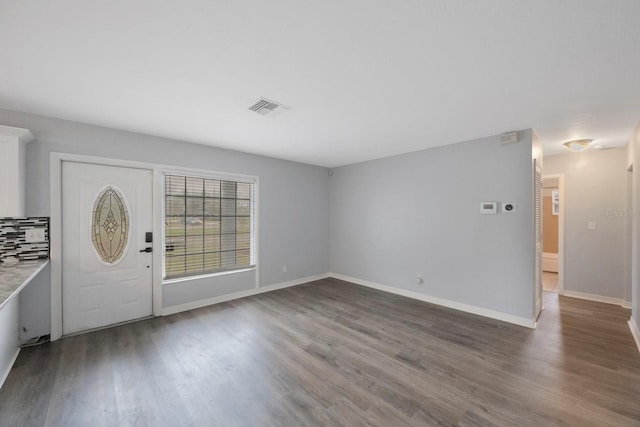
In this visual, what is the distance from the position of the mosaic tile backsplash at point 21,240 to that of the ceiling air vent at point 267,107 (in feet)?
9.00

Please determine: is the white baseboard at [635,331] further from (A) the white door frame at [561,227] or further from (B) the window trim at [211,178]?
(B) the window trim at [211,178]

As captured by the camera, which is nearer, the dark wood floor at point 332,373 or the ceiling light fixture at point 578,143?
the dark wood floor at point 332,373

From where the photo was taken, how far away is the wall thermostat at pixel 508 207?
359 cm

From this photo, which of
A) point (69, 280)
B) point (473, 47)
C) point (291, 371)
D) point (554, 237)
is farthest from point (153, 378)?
point (554, 237)

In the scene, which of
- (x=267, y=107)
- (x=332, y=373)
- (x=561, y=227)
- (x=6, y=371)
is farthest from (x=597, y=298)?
(x=6, y=371)

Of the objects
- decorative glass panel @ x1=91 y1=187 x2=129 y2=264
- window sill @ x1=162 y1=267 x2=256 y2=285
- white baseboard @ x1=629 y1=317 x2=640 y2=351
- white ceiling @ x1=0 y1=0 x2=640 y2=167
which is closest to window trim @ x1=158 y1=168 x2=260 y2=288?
window sill @ x1=162 y1=267 x2=256 y2=285

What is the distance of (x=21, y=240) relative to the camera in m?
2.87

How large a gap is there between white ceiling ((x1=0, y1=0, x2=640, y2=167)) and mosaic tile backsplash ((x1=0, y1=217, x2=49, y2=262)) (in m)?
1.21

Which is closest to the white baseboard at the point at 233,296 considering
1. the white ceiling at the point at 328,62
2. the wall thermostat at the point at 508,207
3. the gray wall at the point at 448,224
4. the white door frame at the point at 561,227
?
the gray wall at the point at 448,224

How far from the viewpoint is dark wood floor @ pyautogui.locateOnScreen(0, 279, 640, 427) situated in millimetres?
1917

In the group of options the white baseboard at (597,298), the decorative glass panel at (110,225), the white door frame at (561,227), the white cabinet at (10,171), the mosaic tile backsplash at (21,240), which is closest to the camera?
the white cabinet at (10,171)

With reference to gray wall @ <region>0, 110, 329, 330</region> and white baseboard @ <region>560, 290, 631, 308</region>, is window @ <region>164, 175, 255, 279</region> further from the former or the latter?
white baseboard @ <region>560, 290, 631, 308</region>

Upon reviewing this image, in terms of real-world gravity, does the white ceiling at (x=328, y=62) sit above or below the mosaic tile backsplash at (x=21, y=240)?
above

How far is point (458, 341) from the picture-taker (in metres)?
3.04
